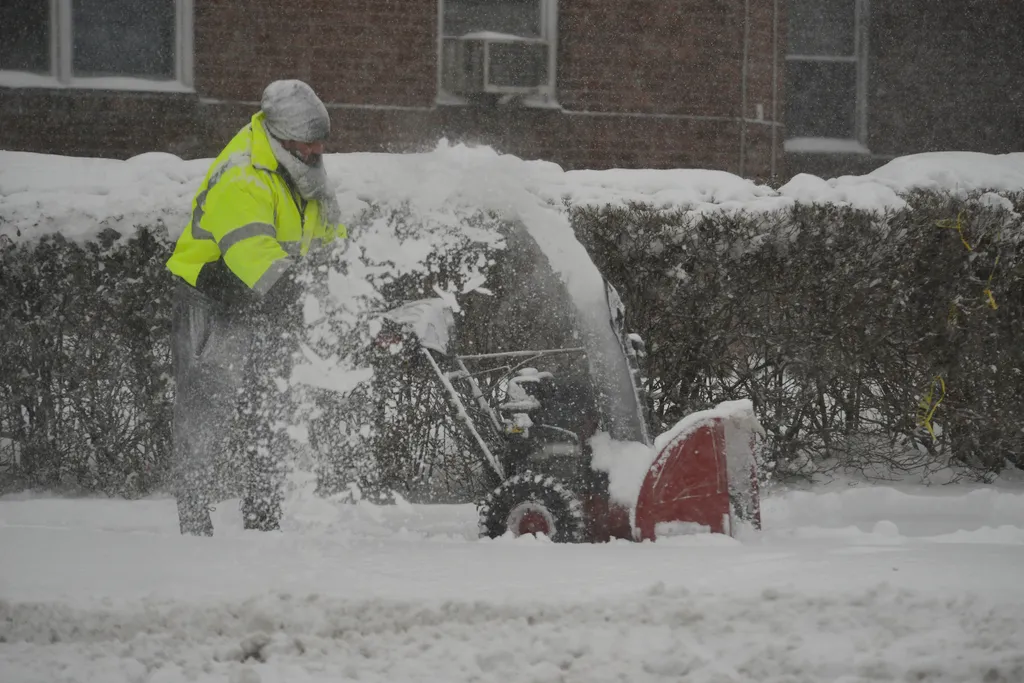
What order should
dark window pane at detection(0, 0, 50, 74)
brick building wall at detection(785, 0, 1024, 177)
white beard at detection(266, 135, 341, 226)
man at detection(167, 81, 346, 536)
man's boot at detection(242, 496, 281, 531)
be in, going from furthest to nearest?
brick building wall at detection(785, 0, 1024, 177)
dark window pane at detection(0, 0, 50, 74)
man's boot at detection(242, 496, 281, 531)
white beard at detection(266, 135, 341, 226)
man at detection(167, 81, 346, 536)

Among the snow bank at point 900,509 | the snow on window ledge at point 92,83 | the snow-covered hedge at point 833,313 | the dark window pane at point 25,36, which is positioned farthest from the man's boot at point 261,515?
the dark window pane at point 25,36

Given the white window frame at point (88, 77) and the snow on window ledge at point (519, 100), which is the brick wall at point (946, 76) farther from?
the white window frame at point (88, 77)

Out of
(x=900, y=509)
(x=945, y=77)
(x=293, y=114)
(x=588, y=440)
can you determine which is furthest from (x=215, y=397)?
(x=945, y=77)

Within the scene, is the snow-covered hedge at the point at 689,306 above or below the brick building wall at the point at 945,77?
below

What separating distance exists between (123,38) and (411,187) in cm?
626

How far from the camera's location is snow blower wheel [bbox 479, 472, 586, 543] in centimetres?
449

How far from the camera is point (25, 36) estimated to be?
10.7m

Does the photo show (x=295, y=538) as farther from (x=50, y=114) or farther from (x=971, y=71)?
(x=971, y=71)

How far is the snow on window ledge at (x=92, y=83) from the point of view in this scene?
1038 cm

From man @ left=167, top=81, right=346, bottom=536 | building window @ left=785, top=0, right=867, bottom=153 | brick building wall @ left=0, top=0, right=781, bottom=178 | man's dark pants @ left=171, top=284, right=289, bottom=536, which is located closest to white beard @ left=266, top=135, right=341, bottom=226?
man @ left=167, top=81, right=346, bottom=536

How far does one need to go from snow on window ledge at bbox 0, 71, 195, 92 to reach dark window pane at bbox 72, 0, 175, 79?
6.8 inches

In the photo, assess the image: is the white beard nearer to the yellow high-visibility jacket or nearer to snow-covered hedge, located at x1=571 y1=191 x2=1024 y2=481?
the yellow high-visibility jacket

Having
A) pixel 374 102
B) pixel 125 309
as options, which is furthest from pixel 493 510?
pixel 374 102

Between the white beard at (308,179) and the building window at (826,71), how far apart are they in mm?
9428
